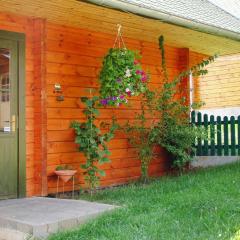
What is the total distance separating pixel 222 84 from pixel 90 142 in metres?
9.25

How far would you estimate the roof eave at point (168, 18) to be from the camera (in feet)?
21.2

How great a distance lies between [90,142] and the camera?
7.45 m

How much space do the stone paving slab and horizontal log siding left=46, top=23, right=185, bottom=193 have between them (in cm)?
112

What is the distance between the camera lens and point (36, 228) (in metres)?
5.05

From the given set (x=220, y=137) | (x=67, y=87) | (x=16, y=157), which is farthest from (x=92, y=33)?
(x=220, y=137)

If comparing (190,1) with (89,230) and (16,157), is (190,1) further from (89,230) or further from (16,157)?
(89,230)

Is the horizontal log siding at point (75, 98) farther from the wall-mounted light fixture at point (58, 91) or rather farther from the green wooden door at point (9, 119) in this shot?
the green wooden door at point (9, 119)

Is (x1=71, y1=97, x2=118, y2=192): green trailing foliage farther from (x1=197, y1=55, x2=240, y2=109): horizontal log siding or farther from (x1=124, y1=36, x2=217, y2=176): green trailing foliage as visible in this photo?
(x1=197, y1=55, x2=240, y2=109): horizontal log siding

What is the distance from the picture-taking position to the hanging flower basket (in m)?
7.39

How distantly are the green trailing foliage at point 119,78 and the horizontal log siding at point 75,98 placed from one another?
696 mm

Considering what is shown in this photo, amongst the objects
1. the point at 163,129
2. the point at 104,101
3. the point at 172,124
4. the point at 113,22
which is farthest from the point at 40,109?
the point at 172,124

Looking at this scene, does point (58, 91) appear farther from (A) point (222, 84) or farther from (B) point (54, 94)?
(A) point (222, 84)

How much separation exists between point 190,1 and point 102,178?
167 inches

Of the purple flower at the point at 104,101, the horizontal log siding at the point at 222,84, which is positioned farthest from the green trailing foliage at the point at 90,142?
the horizontal log siding at the point at 222,84
